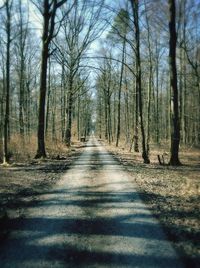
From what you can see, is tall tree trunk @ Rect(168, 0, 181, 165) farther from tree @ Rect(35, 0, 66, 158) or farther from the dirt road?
the dirt road

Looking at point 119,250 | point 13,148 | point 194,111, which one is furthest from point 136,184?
point 194,111

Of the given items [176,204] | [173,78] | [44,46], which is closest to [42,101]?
[44,46]

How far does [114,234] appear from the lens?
6172 mm

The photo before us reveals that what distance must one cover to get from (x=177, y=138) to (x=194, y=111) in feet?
98.7

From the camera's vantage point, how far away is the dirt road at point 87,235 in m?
5.05

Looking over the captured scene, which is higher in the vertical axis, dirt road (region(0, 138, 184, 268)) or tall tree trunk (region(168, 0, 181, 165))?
tall tree trunk (region(168, 0, 181, 165))

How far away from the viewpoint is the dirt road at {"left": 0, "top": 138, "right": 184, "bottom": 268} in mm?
5047

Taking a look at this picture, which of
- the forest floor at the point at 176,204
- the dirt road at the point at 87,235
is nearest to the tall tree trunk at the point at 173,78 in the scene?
the forest floor at the point at 176,204

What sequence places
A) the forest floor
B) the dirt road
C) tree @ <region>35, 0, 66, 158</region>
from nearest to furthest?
the dirt road
the forest floor
tree @ <region>35, 0, 66, 158</region>

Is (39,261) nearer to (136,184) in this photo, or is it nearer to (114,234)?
(114,234)

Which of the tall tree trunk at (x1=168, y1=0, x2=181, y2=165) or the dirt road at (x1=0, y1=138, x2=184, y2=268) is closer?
the dirt road at (x1=0, y1=138, x2=184, y2=268)

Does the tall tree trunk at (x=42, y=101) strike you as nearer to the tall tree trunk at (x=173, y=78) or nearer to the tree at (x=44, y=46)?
the tree at (x=44, y=46)

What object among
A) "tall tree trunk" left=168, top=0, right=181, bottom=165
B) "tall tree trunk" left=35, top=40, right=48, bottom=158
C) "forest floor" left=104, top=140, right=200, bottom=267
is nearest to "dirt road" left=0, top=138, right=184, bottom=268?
"forest floor" left=104, top=140, right=200, bottom=267

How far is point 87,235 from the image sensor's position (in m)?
6.14
